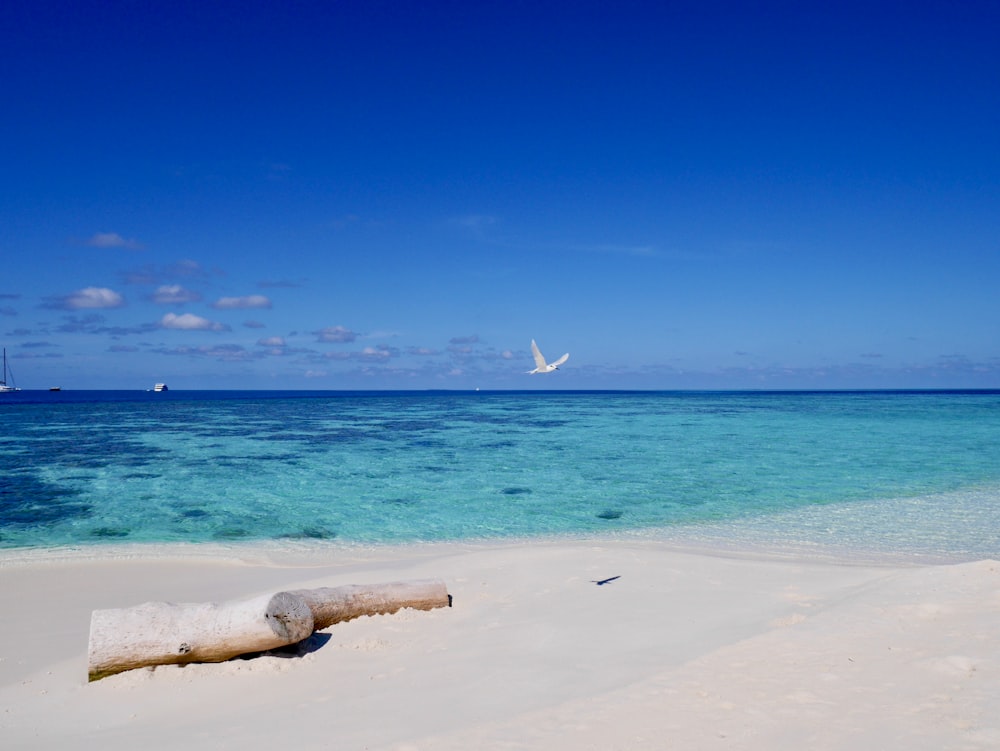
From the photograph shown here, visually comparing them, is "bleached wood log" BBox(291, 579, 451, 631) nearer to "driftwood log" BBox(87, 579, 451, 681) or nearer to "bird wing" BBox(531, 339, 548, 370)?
"driftwood log" BBox(87, 579, 451, 681)

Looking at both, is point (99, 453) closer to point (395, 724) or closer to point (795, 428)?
point (395, 724)

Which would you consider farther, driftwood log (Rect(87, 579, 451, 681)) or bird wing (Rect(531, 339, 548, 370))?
bird wing (Rect(531, 339, 548, 370))

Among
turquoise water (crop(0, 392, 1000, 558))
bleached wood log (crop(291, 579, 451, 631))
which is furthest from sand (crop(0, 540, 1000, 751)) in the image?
turquoise water (crop(0, 392, 1000, 558))

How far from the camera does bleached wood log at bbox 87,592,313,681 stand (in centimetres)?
648

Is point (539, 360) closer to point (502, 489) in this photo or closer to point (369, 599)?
point (502, 489)

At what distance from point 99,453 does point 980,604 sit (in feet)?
108

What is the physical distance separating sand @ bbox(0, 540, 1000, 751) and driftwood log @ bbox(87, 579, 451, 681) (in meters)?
0.16

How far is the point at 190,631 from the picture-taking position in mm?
6621

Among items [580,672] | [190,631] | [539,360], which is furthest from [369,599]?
[539,360]

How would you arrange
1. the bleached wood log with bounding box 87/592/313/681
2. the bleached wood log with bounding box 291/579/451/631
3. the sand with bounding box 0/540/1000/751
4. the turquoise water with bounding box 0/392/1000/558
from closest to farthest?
the sand with bounding box 0/540/1000/751
the bleached wood log with bounding box 87/592/313/681
the bleached wood log with bounding box 291/579/451/631
the turquoise water with bounding box 0/392/1000/558

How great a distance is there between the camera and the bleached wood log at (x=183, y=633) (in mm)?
6480

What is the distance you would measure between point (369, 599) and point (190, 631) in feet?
7.03

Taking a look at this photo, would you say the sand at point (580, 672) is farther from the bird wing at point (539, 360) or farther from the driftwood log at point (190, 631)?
the bird wing at point (539, 360)

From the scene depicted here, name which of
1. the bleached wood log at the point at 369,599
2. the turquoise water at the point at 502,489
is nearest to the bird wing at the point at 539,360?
the turquoise water at the point at 502,489
